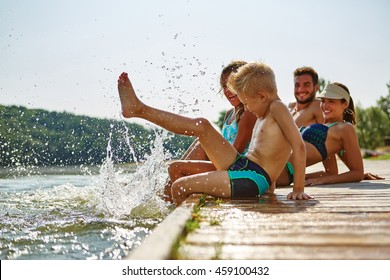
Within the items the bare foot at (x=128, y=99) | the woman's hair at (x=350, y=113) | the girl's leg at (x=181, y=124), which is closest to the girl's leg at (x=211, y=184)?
the girl's leg at (x=181, y=124)

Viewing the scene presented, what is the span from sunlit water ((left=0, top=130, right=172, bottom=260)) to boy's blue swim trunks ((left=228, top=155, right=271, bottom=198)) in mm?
737

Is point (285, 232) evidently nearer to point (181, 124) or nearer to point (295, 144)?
point (295, 144)

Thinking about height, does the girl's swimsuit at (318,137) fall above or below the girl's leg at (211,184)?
above

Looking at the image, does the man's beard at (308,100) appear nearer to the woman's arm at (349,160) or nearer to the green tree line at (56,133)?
the woman's arm at (349,160)

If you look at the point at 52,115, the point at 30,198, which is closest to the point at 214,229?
the point at 30,198

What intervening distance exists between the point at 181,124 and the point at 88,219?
4.17ft

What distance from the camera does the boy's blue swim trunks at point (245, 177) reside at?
149 inches

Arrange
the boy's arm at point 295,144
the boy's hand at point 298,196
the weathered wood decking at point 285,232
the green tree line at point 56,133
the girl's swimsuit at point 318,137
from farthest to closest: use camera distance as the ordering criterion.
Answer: the green tree line at point 56,133, the girl's swimsuit at point 318,137, the boy's hand at point 298,196, the boy's arm at point 295,144, the weathered wood decking at point 285,232

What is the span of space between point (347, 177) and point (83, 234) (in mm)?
3424

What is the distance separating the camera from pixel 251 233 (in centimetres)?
234

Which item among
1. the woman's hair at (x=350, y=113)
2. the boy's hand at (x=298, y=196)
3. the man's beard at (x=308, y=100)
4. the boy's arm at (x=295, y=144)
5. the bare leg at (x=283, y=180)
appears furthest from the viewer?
the man's beard at (x=308, y=100)

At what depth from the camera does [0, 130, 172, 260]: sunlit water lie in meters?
2.99
